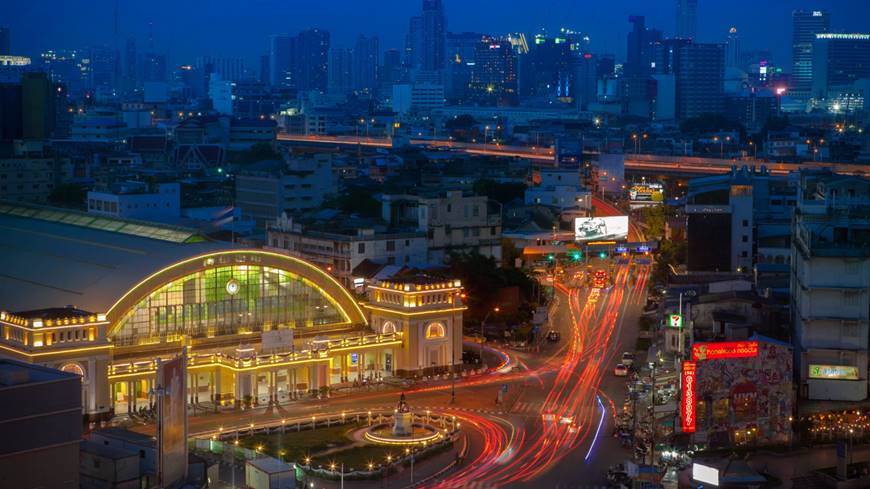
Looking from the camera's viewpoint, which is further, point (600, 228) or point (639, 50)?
point (639, 50)

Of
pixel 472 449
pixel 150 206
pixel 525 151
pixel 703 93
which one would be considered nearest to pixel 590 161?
pixel 525 151

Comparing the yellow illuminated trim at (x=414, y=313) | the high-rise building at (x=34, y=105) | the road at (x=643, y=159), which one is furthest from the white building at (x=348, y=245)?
the high-rise building at (x=34, y=105)

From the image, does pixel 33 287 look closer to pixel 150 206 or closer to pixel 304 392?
pixel 304 392

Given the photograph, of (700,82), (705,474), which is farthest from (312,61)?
(705,474)

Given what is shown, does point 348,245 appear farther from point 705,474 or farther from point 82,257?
point 705,474

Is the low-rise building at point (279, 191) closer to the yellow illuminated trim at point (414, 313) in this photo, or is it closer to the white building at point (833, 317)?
the yellow illuminated trim at point (414, 313)

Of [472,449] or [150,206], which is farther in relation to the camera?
[150,206]

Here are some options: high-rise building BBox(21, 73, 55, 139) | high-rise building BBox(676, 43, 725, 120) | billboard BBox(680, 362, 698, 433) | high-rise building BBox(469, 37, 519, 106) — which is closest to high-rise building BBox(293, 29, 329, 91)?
high-rise building BBox(469, 37, 519, 106)
